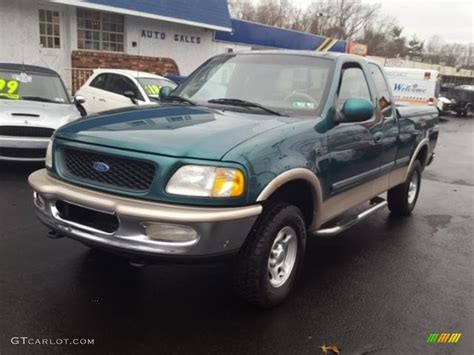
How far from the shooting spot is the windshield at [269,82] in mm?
4078

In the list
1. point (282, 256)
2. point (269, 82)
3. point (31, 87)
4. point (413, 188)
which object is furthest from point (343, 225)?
point (31, 87)

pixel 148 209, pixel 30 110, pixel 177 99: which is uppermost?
pixel 177 99

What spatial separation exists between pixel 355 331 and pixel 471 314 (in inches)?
43.8

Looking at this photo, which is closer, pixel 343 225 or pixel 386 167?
pixel 343 225

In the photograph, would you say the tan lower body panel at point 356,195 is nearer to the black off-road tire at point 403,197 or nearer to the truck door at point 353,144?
the truck door at point 353,144

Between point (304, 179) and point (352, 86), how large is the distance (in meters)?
1.50

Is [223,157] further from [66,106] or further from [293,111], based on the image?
[66,106]

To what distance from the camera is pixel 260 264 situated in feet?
10.5

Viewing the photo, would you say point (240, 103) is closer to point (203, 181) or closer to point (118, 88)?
point (203, 181)

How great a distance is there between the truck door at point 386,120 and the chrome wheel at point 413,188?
124 cm

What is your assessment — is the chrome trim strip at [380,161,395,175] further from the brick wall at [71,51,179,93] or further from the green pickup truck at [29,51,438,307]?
the brick wall at [71,51,179,93]

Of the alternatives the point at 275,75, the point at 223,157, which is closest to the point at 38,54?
the point at 275,75

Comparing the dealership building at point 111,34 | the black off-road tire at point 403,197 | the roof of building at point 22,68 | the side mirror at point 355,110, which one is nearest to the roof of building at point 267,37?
the dealership building at point 111,34

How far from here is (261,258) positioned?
3207mm
